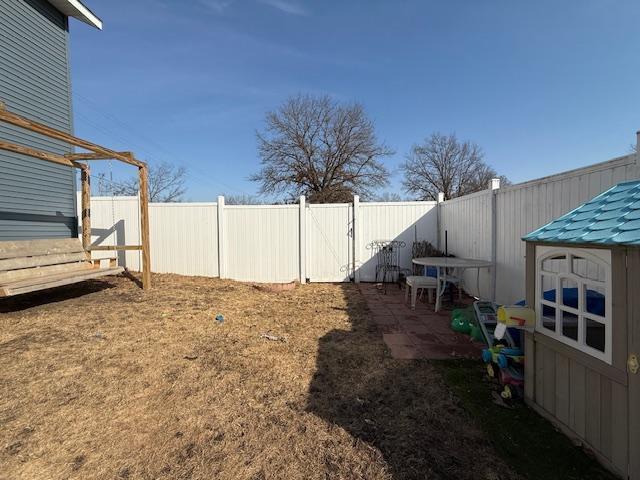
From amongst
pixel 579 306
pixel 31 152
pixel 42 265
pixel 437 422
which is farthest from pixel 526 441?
pixel 31 152

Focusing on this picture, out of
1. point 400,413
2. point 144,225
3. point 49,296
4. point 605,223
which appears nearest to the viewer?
point 605,223

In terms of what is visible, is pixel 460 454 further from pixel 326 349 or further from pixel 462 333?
pixel 462 333

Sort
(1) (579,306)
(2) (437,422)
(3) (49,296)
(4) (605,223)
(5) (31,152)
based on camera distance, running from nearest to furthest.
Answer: (4) (605,223) < (1) (579,306) < (2) (437,422) < (5) (31,152) < (3) (49,296)

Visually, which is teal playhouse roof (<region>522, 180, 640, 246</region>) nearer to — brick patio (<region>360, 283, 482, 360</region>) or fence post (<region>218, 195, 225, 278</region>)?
brick patio (<region>360, 283, 482, 360</region>)

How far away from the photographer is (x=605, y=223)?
193cm

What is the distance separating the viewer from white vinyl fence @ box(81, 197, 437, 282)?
8.49m

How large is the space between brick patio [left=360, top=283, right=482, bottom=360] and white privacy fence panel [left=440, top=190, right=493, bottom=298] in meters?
0.51

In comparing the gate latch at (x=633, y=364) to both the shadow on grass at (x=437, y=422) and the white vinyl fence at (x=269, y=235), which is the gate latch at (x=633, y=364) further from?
the white vinyl fence at (x=269, y=235)

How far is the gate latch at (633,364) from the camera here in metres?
1.60

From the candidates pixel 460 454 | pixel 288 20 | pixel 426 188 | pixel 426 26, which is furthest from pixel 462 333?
pixel 426 188

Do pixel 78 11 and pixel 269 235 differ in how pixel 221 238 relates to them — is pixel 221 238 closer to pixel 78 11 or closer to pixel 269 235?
pixel 269 235

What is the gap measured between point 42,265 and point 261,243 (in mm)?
4373

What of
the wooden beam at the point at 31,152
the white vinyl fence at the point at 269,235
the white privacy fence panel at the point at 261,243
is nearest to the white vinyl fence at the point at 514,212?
the white vinyl fence at the point at 269,235

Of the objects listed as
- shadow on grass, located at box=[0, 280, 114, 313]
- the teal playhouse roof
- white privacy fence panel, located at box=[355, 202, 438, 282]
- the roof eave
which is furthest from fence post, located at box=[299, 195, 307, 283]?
the teal playhouse roof
